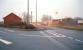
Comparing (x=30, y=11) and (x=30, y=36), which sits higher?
(x=30, y=11)

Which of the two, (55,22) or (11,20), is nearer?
Answer: (11,20)

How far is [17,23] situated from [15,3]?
412 millimetres

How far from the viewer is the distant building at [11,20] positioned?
363 centimetres

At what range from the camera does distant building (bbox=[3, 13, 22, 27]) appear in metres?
3.63

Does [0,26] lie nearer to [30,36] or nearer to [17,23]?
[17,23]

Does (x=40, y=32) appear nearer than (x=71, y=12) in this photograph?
No

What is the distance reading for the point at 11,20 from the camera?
3.63 m

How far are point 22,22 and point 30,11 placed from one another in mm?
267

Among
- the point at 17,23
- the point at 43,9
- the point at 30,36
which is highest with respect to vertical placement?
the point at 43,9

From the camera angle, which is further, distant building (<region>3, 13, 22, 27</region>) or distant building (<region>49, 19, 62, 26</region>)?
distant building (<region>49, 19, 62, 26</region>)

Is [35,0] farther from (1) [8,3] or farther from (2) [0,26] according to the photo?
(2) [0,26]

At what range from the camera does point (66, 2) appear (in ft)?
13.0

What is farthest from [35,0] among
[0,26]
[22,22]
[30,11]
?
[0,26]

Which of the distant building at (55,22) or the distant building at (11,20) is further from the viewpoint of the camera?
the distant building at (55,22)
